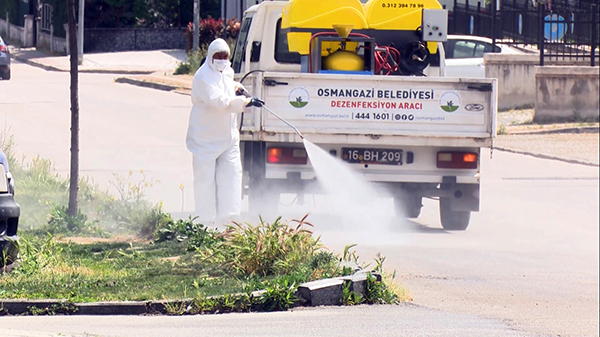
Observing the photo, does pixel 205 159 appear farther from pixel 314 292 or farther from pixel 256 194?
pixel 314 292

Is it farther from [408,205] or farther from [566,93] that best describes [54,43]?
[408,205]

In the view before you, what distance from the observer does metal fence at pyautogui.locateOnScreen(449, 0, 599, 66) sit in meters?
24.2

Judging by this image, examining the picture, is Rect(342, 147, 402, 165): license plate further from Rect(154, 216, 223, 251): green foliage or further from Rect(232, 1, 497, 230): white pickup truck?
Rect(154, 216, 223, 251): green foliage

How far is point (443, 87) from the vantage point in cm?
1122

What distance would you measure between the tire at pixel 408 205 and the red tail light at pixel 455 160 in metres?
0.51

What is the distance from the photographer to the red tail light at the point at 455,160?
450 inches

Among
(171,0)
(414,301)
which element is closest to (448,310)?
(414,301)

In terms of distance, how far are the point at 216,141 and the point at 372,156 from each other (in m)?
2.32

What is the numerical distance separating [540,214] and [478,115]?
204cm

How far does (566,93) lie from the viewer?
22594 mm

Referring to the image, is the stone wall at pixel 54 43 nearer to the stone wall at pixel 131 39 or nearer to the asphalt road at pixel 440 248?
the stone wall at pixel 131 39

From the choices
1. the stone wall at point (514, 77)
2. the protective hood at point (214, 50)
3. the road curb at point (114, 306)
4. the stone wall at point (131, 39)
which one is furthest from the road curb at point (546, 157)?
the stone wall at point (131, 39)

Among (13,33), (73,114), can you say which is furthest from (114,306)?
(13,33)

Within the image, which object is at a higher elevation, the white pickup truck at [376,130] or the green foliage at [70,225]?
the white pickup truck at [376,130]
